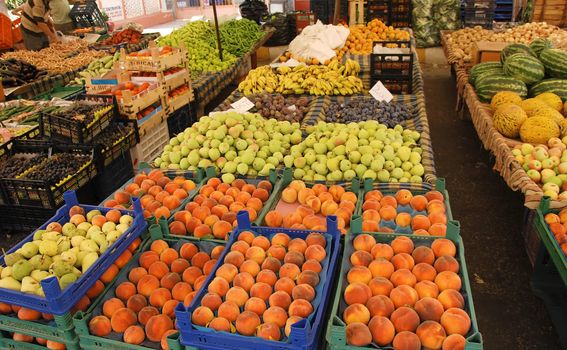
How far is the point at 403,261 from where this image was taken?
77.5 inches

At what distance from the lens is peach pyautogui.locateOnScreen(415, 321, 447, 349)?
1.60 meters

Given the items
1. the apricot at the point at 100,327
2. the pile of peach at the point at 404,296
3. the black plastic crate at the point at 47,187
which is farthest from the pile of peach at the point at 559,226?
the black plastic crate at the point at 47,187

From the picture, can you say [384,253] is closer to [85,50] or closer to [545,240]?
[545,240]

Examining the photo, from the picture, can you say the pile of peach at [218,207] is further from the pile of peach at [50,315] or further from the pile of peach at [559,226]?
the pile of peach at [559,226]

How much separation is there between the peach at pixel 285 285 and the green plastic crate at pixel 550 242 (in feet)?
5.18

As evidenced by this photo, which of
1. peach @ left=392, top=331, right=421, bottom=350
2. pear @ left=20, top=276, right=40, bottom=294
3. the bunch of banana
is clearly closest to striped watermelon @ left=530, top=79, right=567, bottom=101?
the bunch of banana

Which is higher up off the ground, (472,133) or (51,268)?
(51,268)

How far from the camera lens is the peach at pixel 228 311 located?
1.73 meters

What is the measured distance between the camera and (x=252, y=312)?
1734 millimetres

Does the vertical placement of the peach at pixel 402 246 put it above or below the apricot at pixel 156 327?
above

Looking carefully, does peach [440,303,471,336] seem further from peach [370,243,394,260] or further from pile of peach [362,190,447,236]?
pile of peach [362,190,447,236]

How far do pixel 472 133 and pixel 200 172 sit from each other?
4308 mm

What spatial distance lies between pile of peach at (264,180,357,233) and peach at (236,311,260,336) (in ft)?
2.39

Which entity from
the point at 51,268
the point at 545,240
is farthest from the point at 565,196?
the point at 51,268
